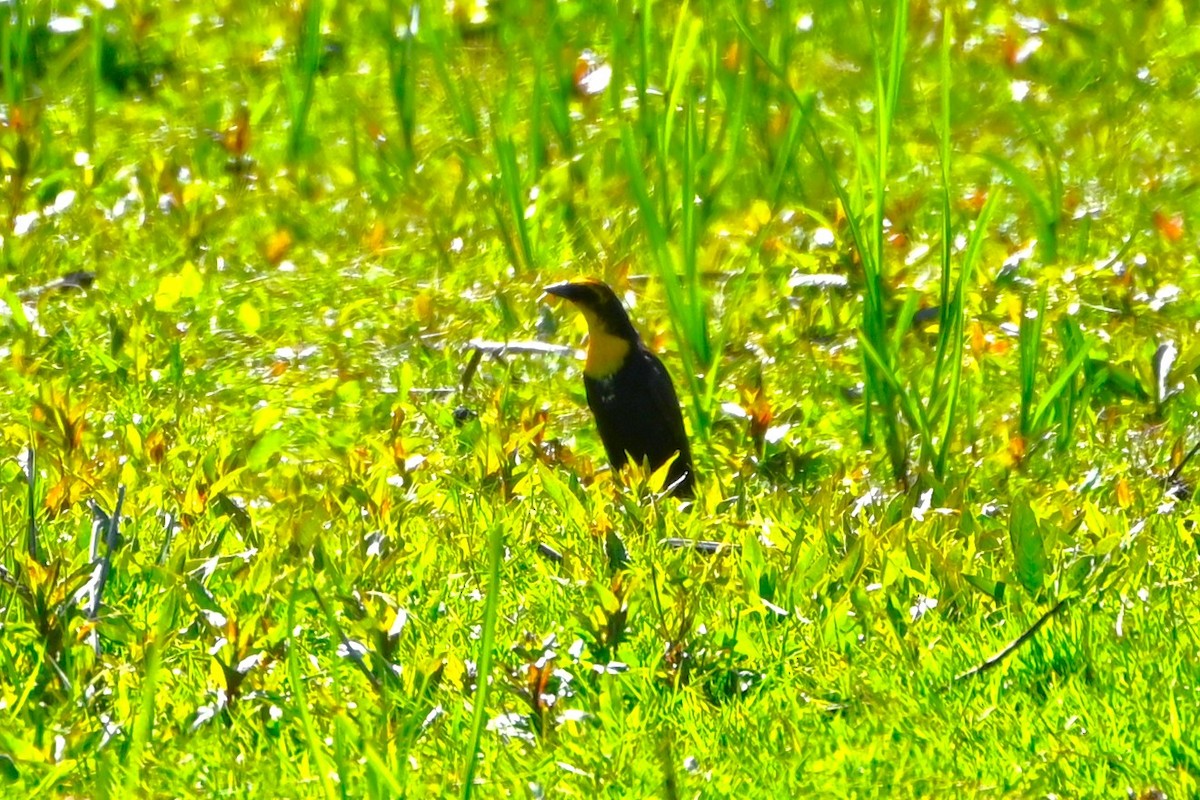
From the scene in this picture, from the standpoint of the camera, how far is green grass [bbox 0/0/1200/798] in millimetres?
2918

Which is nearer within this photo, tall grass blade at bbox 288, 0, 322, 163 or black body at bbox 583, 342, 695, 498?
black body at bbox 583, 342, 695, 498

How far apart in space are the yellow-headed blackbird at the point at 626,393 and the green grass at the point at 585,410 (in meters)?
0.11

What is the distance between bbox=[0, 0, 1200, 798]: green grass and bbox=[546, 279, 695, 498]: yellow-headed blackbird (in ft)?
0.37

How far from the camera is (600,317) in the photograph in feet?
16.8

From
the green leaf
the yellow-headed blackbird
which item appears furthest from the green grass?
the yellow-headed blackbird

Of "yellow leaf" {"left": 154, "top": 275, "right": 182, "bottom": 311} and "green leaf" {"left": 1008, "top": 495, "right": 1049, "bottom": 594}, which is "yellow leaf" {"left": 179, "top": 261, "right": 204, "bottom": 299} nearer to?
"yellow leaf" {"left": 154, "top": 275, "right": 182, "bottom": 311}

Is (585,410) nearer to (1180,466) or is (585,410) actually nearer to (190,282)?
(190,282)

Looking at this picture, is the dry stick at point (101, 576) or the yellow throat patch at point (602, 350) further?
the yellow throat patch at point (602, 350)

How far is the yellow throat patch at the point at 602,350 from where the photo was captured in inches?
195

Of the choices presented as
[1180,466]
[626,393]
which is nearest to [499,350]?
[626,393]

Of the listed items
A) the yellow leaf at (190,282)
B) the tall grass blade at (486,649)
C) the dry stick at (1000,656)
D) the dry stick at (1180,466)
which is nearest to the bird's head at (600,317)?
the yellow leaf at (190,282)

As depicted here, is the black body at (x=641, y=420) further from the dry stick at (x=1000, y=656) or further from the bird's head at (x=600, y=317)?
the dry stick at (x=1000, y=656)

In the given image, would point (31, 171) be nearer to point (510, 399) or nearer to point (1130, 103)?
point (510, 399)

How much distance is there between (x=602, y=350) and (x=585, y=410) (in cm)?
32
